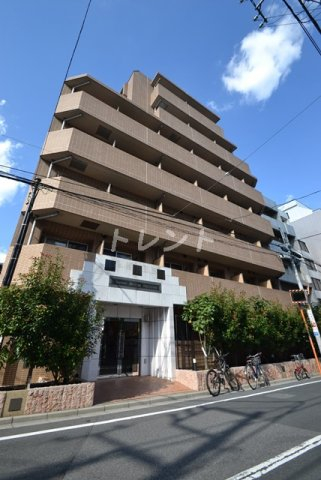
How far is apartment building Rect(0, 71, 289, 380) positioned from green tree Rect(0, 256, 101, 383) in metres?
2.97

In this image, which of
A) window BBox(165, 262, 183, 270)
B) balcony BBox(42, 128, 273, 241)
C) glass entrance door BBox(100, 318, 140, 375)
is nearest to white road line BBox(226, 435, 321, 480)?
glass entrance door BBox(100, 318, 140, 375)

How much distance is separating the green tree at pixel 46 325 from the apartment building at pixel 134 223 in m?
2.97

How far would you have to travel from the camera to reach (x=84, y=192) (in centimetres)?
1278

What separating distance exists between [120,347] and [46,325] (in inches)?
240

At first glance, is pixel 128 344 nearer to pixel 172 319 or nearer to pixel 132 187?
pixel 172 319

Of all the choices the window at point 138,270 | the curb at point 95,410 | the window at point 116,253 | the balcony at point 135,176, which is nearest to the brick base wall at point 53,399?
the curb at point 95,410

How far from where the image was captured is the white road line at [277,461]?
3.07 m

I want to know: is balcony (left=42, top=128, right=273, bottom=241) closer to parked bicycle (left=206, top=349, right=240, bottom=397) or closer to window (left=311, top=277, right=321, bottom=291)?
parked bicycle (left=206, top=349, right=240, bottom=397)

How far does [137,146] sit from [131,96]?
5.76 meters

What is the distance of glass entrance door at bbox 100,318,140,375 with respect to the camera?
11.6 metres

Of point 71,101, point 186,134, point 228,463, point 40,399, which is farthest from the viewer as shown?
point 186,134

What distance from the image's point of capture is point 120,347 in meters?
12.1

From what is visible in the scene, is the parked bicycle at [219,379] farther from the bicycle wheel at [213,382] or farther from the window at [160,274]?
the window at [160,274]

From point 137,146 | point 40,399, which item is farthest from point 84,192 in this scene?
point 40,399
